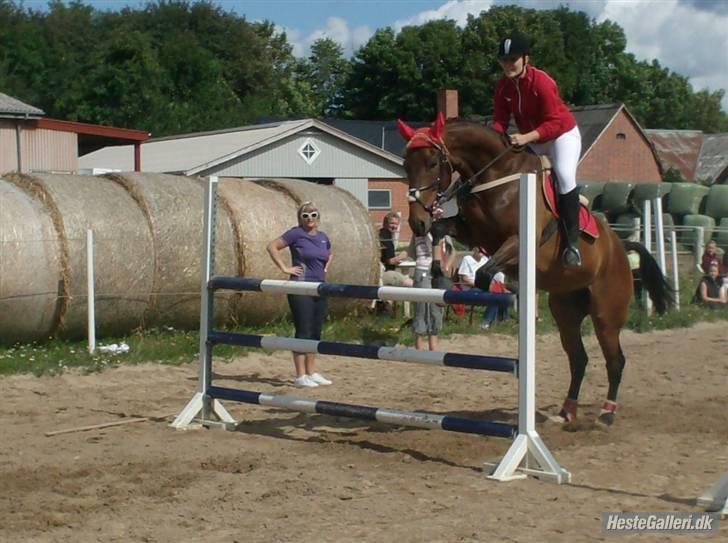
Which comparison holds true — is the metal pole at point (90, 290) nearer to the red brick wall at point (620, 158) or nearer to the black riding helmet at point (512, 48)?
the black riding helmet at point (512, 48)

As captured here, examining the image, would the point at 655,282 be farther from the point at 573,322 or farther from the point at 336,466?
the point at 336,466

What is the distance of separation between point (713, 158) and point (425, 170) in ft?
182

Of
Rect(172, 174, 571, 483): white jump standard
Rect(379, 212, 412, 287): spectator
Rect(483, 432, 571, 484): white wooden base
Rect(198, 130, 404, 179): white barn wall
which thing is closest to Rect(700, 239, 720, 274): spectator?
Rect(379, 212, 412, 287): spectator

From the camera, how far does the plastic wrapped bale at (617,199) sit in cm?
3341

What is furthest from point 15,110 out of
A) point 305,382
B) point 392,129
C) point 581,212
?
point 392,129

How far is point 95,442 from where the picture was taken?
734cm

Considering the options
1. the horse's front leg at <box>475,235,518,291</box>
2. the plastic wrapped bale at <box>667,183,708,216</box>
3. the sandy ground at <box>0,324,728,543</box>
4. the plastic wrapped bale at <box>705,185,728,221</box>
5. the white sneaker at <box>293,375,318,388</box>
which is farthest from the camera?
the plastic wrapped bale at <box>667,183,708,216</box>

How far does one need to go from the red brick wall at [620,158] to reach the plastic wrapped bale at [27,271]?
4375 cm

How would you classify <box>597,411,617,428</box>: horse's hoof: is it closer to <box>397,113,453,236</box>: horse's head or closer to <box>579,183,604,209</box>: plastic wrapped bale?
<box>397,113,453,236</box>: horse's head

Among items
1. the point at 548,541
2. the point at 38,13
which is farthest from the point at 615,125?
the point at 548,541

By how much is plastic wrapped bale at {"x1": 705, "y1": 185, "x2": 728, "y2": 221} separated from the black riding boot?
25.9 m

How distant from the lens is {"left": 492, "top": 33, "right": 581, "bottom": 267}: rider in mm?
7039

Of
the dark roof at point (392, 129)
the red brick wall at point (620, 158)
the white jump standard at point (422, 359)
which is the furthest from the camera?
the red brick wall at point (620, 158)

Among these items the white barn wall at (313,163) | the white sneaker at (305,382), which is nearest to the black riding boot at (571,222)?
the white sneaker at (305,382)
